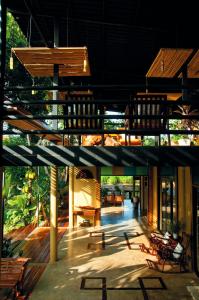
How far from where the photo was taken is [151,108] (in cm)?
634

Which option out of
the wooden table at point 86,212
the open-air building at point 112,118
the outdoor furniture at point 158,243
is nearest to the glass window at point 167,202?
the open-air building at point 112,118

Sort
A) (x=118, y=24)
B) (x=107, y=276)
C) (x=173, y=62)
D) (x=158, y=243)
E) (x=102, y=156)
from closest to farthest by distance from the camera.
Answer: (x=102, y=156)
(x=173, y=62)
(x=118, y=24)
(x=107, y=276)
(x=158, y=243)

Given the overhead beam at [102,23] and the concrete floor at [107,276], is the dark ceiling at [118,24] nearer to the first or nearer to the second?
the overhead beam at [102,23]

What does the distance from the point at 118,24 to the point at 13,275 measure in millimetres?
6889

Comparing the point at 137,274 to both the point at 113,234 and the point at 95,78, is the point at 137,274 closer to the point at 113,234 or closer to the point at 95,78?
the point at 113,234

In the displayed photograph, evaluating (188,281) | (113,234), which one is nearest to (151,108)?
(188,281)

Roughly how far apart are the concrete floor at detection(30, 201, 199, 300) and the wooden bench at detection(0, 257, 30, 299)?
0.42 m

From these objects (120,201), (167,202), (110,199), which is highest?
(167,202)

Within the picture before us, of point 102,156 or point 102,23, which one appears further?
point 102,23

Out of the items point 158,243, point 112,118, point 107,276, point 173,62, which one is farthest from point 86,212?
point 112,118

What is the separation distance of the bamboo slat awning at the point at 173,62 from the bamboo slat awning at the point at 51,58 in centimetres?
174

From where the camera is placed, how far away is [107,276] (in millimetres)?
8930

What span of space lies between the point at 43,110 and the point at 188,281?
1526 centimetres

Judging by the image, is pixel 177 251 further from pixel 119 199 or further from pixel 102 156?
pixel 119 199
